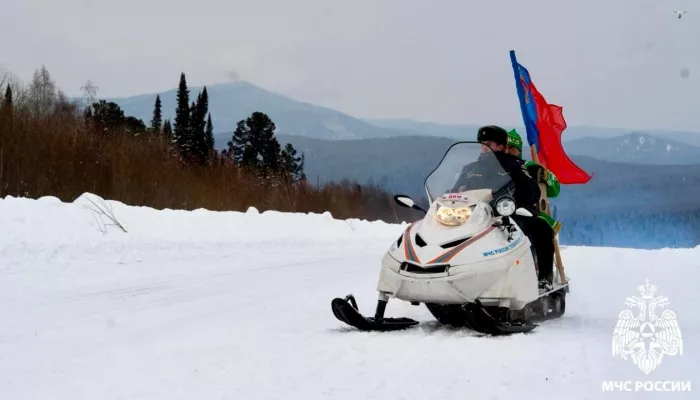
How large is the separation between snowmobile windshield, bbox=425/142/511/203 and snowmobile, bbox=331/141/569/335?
0.01 metres

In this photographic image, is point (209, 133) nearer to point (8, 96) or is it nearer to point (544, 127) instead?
point (8, 96)

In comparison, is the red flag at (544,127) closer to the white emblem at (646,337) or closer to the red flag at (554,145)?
the red flag at (554,145)

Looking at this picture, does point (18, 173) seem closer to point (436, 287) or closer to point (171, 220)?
point (171, 220)

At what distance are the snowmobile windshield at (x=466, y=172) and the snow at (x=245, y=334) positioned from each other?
115cm

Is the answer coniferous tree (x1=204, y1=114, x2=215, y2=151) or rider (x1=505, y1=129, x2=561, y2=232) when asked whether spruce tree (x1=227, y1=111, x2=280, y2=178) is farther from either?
rider (x1=505, y1=129, x2=561, y2=232)

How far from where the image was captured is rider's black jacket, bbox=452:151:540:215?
5668 millimetres

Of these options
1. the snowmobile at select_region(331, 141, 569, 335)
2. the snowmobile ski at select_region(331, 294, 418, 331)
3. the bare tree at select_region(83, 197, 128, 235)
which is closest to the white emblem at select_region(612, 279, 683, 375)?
the snowmobile at select_region(331, 141, 569, 335)

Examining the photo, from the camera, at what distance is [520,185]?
5.77m

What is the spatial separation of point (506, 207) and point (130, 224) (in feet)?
32.7

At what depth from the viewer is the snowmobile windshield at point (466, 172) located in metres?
5.66

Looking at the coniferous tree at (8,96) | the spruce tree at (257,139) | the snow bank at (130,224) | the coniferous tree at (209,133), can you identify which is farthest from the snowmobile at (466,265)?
the coniferous tree at (209,133)

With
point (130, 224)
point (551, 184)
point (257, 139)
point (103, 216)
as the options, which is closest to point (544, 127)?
point (551, 184)

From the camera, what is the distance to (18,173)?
1608 centimetres

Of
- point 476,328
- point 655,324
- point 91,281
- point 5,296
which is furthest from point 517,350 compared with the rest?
point 91,281
